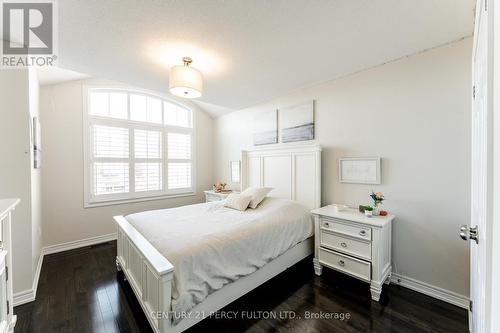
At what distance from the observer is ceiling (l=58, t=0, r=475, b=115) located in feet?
4.78

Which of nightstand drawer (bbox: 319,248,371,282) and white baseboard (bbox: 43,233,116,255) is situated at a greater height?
nightstand drawer (bbox: 319,248,371,282)

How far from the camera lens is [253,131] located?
12.5ft

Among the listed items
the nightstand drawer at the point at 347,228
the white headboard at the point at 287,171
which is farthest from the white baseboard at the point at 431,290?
the white headboard at the point at 287,171

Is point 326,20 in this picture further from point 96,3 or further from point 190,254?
point 190,254

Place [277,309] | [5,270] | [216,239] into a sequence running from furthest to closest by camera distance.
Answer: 1. [277,309]
2. [216,239]
3. [5,270]

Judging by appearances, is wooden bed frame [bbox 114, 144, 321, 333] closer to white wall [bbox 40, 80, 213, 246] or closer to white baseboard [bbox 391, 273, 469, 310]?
white baseboard [bbox 391, 273, 469, 310]

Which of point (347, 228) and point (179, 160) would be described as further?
point (179, 160)

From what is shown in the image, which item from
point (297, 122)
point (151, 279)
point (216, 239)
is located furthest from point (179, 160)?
point (151, 279)

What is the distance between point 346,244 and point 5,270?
8.50 ft

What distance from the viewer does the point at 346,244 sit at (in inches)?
83.7

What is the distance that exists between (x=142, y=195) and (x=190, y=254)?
9.57ft

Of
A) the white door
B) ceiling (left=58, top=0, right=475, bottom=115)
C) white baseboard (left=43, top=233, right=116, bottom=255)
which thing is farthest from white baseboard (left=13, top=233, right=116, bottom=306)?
the white door

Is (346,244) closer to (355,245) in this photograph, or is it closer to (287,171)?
(355,245)

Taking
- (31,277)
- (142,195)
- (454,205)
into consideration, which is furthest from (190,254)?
(142,195)
